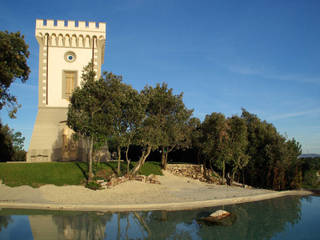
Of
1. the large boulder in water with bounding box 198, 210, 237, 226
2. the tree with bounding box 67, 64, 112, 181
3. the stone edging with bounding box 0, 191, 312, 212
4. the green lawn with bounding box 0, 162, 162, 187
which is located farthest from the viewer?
the tree with bounding box 67, 64, 112, 181

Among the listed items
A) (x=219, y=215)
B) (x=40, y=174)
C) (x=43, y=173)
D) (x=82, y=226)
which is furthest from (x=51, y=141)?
(x=219, y=215)

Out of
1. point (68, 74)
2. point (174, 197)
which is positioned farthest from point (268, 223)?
point (68, 74)

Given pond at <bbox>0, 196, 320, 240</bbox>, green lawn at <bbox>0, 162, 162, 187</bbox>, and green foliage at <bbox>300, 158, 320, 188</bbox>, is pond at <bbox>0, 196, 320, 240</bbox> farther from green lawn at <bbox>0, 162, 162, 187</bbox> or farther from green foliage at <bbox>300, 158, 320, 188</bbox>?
green foliage at <bbox>300, 158, 320, 188</bbox>

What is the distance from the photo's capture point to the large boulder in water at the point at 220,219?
12656 mm

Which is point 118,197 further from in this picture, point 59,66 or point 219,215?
point 59,66

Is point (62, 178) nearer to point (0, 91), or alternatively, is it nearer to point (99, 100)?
point (99, 100)

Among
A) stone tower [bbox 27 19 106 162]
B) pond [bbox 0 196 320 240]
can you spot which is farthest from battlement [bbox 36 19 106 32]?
pond [bbox 0 196 320 240]

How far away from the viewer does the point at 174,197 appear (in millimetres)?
18688

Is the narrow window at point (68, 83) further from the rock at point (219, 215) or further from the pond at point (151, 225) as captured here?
the rock at point (219, 215)

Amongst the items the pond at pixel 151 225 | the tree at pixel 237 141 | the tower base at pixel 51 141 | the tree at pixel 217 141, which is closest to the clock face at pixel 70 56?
the tower base at pixel 51 141

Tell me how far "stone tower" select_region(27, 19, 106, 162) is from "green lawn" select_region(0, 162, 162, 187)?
414 centimetres

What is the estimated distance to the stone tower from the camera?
26422mm

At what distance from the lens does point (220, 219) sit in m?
13.2

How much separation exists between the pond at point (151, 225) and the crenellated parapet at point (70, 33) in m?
19.6
